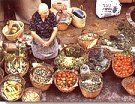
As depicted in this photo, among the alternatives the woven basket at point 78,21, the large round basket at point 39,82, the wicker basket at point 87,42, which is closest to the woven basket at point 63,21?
the woven basket at point 78,21

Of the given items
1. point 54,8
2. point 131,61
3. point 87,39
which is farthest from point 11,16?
point 131,61

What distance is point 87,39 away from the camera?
11.4 metres

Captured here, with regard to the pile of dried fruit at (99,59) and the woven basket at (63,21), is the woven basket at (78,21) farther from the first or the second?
the pile of dried fruit at (99,59)

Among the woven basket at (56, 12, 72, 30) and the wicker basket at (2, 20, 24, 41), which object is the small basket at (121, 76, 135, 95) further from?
the wicker basket at (2, 20, 24, 41)

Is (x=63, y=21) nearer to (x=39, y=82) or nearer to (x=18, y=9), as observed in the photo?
(x=18, y=9)

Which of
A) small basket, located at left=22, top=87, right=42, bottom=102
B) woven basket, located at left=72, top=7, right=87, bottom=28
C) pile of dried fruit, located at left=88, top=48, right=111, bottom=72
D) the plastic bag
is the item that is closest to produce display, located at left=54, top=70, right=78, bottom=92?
small basket, located at left=22, top=87, right=42, bottom=102

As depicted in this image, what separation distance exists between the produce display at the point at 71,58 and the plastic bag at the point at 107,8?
107 cm

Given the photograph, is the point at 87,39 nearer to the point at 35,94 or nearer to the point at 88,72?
the point at 88,72

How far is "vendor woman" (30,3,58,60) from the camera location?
10680 mm

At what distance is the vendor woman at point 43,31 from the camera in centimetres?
1068

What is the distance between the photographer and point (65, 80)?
35.4ft

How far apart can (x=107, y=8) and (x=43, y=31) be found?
1.74 m

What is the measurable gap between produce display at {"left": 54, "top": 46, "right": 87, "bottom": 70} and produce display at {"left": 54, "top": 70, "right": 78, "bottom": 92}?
0.20m

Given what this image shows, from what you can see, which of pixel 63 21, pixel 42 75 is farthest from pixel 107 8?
pixel 42 75
